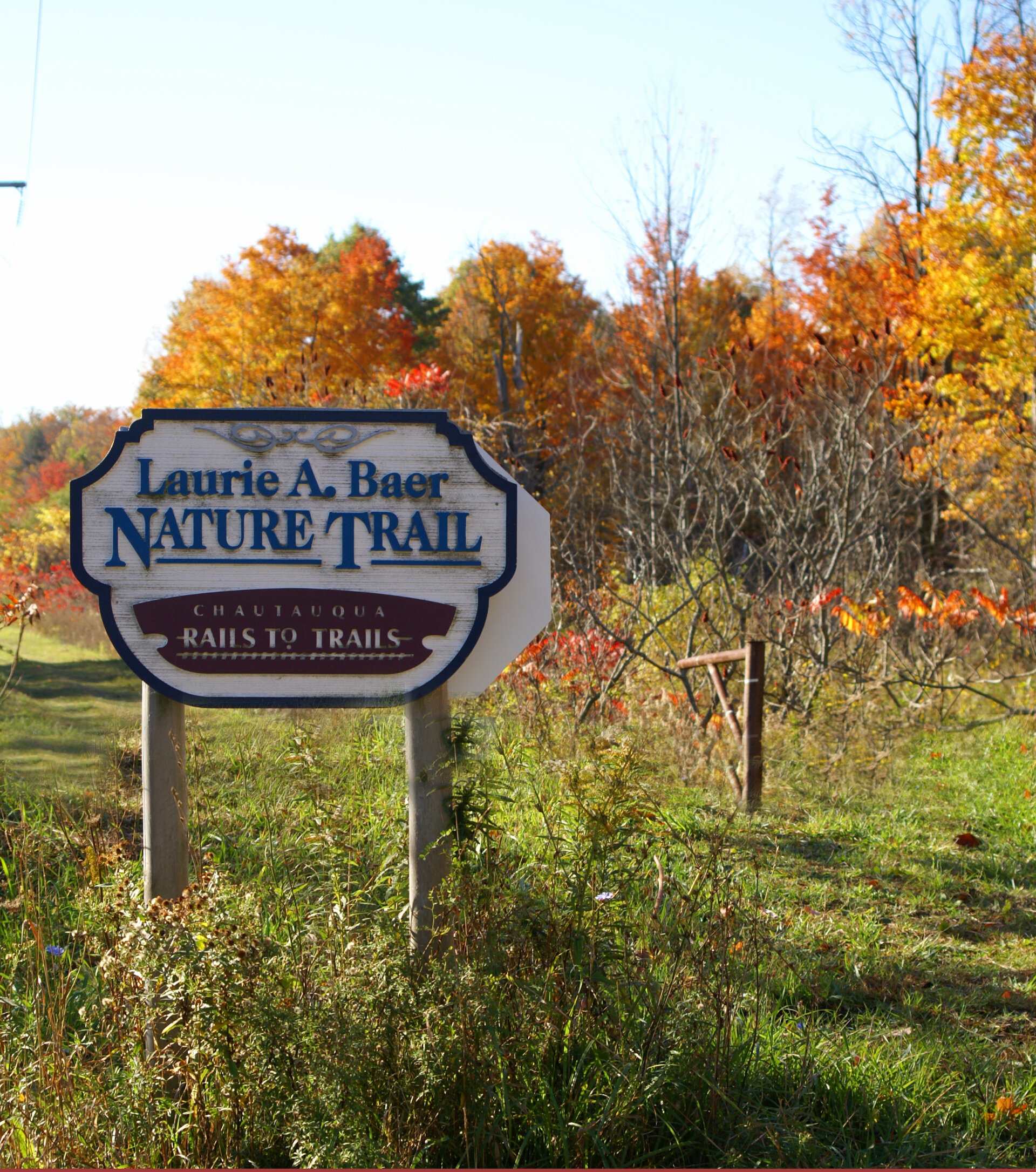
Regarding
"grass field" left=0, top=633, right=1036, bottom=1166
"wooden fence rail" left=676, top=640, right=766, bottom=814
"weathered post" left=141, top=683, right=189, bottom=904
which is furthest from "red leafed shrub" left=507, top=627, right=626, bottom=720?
"weathered post" left=141, top=683, right=189, bottom=904

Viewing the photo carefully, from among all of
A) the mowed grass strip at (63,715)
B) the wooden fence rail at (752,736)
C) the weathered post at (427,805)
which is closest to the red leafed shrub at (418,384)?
the mowed grass strip at (63,715)

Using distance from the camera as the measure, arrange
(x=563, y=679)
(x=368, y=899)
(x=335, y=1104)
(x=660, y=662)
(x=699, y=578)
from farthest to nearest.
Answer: (x=699, y=578)
(x=660, y=662)
(x=563, y=679)
(x=368, y=899)
(x=335, y=1104)

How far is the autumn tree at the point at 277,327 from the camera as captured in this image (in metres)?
24.0

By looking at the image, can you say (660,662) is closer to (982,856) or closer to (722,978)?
(982,856)

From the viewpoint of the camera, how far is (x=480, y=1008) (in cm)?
238

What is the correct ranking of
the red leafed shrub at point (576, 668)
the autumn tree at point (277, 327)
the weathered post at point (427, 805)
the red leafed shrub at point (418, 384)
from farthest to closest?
the autumn tree at point (277, 327)
the red leafed shrub at point (418, 384)
the red leafed shrub at point (576, 668)
the weathered post at point (427, 805)

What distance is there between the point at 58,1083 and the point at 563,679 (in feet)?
16.1

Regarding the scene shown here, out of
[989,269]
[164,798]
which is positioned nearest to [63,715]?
[164,798]

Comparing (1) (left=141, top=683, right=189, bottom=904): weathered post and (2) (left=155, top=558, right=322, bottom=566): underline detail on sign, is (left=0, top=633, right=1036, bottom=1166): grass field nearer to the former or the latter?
(1) (left=141, top=683, right=189, bottom=904): weathered post

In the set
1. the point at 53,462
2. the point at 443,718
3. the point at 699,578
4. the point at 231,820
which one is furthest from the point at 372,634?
the point at 53,462

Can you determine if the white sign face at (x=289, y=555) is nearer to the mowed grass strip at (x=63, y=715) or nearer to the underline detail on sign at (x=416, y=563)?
the underline detail on sign at (x=416, y=563)

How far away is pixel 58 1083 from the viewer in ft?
7.80

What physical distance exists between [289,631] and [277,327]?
23883mm

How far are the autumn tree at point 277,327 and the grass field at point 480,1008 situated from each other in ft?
60.9
